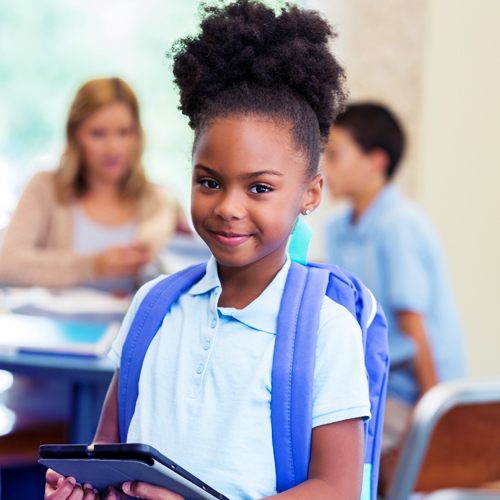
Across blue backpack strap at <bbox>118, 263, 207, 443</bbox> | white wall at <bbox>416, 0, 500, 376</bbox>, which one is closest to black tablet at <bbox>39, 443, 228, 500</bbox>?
blue backpack strap at <bbox>118, 263, 207, 443</bbox>

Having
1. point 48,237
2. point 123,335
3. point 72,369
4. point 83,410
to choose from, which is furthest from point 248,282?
point 48,237

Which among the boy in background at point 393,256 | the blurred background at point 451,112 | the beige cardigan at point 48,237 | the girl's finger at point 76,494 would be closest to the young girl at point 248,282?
the girl's finger at point 76,494

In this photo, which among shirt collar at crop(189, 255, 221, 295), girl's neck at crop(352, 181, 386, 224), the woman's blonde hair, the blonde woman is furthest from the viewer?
girl's neck at crop(352, 181, 386, 224)

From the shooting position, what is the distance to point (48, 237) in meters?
2.50

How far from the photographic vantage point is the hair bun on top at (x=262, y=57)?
2.65 feet

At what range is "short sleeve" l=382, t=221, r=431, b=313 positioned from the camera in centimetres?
213

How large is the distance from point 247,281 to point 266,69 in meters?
0.29

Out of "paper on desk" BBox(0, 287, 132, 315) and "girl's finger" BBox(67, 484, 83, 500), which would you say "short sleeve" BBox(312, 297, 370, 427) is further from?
"paper on desk" BBox(0, 287, 132, 315)

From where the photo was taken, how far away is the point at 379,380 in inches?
33.5

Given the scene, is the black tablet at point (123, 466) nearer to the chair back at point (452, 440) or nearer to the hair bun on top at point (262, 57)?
the hair bun on top at point (262, 57)

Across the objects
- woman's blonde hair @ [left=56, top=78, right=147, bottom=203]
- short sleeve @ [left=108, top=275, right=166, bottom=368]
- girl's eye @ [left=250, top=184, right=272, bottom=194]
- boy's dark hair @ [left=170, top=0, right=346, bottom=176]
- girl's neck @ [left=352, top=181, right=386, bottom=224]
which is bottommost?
short sleeve @ [left=108, top=275, right=166, bottom=368]

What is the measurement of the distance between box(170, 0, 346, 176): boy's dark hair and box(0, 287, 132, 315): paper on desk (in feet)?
3.51

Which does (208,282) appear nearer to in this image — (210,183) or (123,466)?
(210,183)

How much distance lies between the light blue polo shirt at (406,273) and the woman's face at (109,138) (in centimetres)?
96
